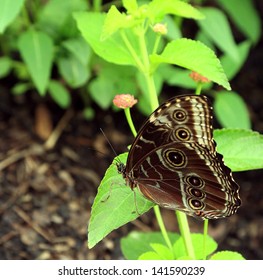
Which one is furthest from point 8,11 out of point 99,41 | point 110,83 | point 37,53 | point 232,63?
point 232,63

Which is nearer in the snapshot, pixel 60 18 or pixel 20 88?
pixel 60 18

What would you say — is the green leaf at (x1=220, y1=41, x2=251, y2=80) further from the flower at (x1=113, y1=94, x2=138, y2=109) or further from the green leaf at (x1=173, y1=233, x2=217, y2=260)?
the flower at (x1=113, y1=94, x2=138, y2=109)

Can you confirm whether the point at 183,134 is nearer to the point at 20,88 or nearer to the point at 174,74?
the point at 174,74

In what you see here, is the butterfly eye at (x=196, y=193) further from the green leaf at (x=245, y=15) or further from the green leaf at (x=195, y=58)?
the green leaf at (x=245, y=15)

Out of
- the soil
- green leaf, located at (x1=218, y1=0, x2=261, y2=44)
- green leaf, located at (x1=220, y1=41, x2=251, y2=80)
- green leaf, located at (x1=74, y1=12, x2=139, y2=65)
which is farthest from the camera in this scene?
green leaf, located at (x1=218, y1=0, x2=261, y2=44)

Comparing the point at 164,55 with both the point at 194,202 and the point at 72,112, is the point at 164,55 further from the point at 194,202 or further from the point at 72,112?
the point at 72,112

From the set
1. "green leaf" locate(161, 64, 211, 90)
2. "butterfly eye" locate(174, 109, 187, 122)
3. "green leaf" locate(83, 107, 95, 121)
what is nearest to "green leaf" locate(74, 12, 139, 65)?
Answer: "butterfly eye" locate(174, 109, 187, 122)
